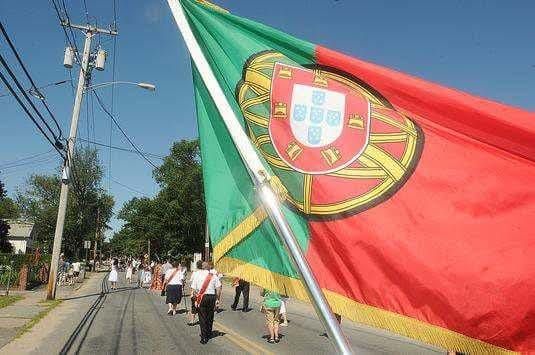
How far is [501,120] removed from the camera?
7.41 ft

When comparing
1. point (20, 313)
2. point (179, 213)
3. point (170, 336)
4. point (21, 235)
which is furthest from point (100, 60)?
point (21, 235)

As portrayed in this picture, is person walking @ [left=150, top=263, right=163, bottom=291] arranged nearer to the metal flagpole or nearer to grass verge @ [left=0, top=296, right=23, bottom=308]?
grass verge @ [left=0, top=296, right=23, bottom=308]

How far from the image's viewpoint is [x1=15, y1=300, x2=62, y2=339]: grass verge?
12.6 m

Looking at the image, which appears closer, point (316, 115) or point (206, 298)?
point (316, 115)

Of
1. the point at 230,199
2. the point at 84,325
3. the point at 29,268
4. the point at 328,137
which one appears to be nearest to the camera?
the point at 328,137

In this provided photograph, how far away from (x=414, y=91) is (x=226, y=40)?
1.07m

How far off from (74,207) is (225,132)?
72355 millimetres

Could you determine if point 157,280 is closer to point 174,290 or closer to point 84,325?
point 174,290

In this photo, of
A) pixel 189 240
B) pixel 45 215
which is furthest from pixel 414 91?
pixel 45 215

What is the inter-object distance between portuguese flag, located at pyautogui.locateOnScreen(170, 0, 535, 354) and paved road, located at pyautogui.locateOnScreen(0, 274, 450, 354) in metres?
8.41

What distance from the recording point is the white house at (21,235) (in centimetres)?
8250

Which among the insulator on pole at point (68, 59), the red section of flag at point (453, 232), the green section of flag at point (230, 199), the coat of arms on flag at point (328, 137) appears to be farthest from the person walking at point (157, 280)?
the red section of flag at point (453, 232)

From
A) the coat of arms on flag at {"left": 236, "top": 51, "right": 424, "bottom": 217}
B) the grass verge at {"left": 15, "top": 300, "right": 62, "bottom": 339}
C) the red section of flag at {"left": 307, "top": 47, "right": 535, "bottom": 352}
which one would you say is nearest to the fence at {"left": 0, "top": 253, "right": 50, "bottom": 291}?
the grass verge at {"left": 15, "top": 300, "right": 62, "bottom": 339}

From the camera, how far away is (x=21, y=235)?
273 ft
